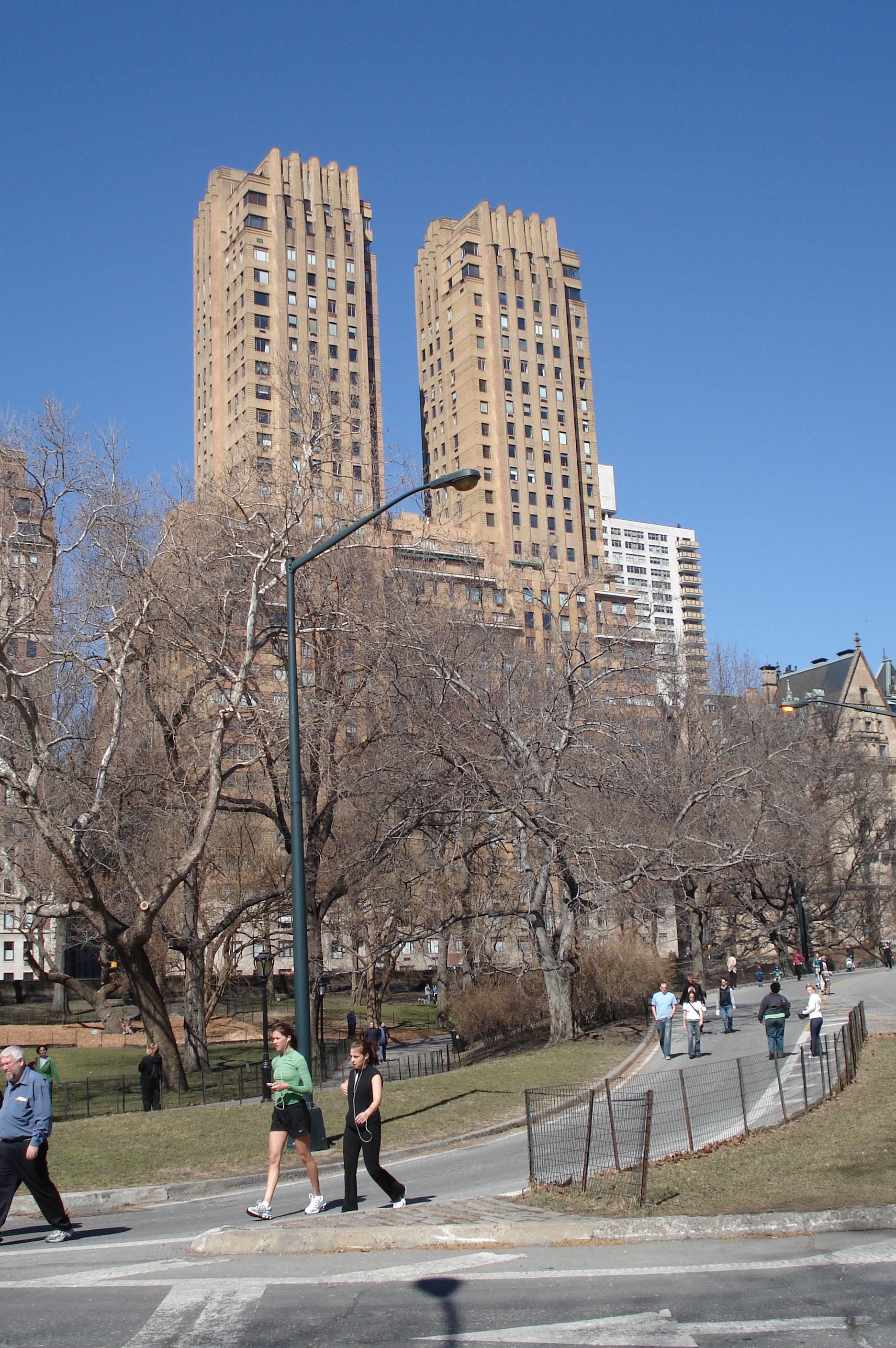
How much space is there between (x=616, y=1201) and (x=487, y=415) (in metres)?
108

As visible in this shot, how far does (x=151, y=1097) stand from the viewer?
2131cm

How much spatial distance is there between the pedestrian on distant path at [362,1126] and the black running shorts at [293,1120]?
45 centimetres

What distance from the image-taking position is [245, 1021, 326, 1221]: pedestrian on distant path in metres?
9.96

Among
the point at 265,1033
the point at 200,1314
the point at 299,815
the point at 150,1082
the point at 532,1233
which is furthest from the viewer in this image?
the point at 265,1033

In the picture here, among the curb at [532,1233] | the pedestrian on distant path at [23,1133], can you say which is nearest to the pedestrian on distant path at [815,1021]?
the curb at [532,1233]

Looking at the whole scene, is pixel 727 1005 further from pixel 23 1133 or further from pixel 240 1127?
pixel 23 1133

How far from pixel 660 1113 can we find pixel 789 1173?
375 centimetres

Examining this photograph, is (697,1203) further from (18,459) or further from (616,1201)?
(18,459)

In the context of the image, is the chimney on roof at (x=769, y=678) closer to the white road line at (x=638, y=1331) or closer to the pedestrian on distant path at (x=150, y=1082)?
the pedestrian on distant path at (x=150, y=1082)

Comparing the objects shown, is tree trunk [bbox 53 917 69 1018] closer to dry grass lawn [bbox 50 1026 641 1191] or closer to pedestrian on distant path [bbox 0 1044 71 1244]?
dry grass lawn [bbox 50 1026 641 1191]

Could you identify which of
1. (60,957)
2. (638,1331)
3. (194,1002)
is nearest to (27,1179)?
(638,1331)

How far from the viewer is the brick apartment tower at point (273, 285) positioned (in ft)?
351

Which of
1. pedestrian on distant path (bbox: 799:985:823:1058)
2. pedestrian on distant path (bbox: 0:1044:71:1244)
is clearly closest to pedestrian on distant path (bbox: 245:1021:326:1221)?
pedestrian on distant path (bbox: 0:1044:71:1244)

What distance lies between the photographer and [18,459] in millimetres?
21781
